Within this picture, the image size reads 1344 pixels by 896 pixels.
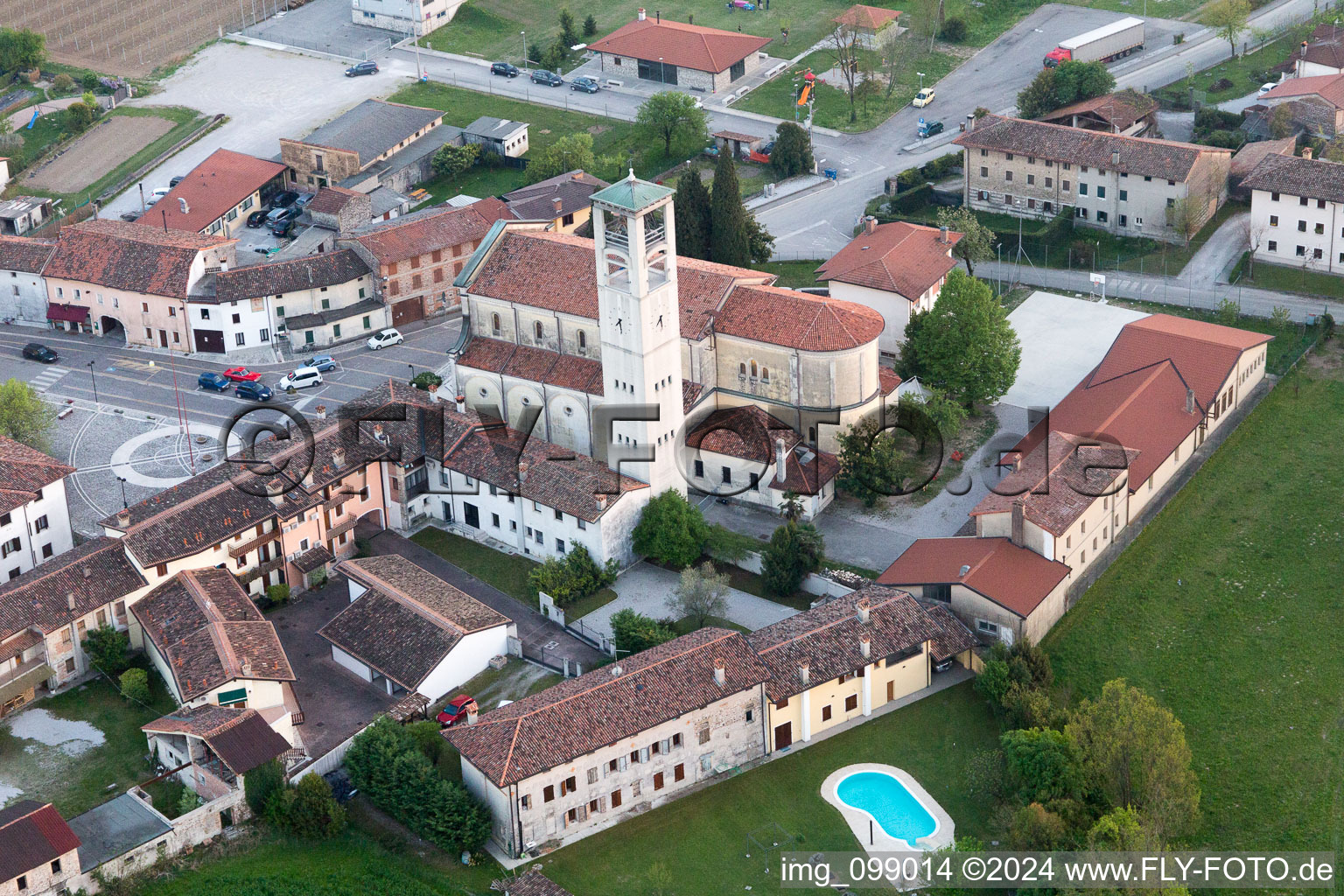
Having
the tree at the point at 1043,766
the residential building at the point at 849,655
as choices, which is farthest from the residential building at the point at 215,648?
the tree at the point at 1043,766

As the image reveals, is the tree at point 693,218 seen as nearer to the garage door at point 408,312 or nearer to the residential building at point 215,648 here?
the garage door at point 408,312

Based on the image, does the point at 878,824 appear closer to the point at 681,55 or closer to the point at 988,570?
the point at 988,570

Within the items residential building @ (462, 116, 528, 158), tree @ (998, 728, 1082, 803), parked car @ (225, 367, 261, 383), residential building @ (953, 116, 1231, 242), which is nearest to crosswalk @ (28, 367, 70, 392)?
parked car @ (225, 367, 261, 383)

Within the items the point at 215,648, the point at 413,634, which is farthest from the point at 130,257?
the point at 413,634

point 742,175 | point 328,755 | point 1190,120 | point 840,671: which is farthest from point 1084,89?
point 328,755

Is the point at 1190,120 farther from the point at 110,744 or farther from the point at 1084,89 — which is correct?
the point at 110,744

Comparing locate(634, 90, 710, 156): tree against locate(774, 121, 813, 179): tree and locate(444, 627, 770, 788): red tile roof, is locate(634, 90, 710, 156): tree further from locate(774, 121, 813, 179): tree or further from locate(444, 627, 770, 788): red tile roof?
locate(444, 627, 770, 788): red tile roof
